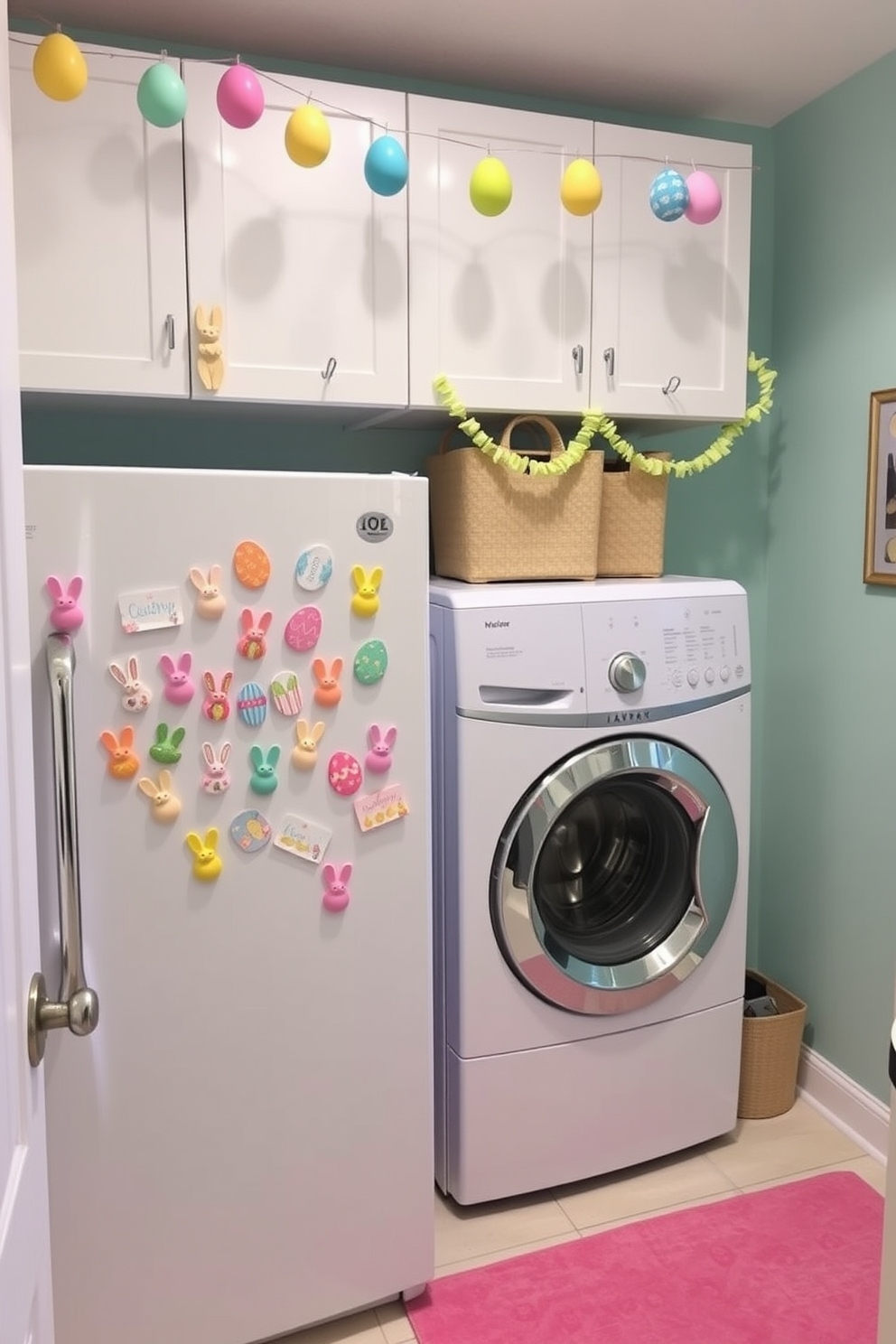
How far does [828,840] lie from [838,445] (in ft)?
3.17

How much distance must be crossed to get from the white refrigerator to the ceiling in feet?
3.40

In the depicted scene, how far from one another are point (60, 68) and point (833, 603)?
77.1 inches

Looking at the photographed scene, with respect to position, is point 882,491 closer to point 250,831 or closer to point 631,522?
point 631,522

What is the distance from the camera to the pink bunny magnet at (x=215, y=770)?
5.50ft

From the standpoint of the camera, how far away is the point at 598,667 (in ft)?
6.88

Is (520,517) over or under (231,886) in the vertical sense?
over

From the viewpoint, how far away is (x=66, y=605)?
5.06ft

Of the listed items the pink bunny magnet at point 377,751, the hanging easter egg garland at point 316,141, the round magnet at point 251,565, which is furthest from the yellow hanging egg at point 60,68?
the pink bunny magnet at point 377,751

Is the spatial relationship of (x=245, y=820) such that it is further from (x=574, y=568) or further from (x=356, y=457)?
(x=356, y=457)

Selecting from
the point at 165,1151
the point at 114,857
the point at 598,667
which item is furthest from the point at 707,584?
the point at 165,1151

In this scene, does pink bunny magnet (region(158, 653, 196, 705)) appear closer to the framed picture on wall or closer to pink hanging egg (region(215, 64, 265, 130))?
pink hanging egg (region(215, 64, 265, 130))

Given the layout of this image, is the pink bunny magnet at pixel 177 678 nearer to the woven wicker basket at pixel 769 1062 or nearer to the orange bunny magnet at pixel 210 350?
the orange bunny magnet at pixel 210 350

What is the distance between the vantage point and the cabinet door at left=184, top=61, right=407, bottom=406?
1.90 m

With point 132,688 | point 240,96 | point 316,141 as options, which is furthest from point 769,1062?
point 240,96
